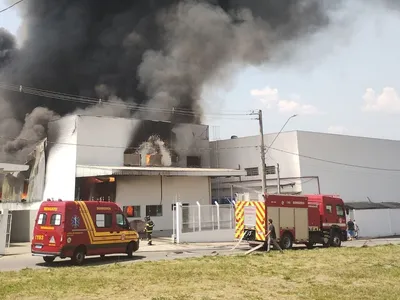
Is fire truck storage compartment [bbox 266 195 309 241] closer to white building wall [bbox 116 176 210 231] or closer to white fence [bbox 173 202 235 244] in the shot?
white fence [bbox 173 202 235 244]

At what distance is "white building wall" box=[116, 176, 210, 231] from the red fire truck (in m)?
9.68

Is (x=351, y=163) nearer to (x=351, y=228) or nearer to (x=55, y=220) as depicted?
(x=351, y=228)

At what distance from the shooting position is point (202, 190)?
101 ft

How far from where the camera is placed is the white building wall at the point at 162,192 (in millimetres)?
27328

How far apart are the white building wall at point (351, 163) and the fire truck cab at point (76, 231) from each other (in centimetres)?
2060

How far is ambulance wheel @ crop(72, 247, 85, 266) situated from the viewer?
13930mm

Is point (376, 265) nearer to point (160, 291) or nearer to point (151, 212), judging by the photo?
point (160, 291)

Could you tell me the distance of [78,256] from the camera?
1406 centimetres

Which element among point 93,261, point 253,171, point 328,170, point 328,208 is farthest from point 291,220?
point 253,171

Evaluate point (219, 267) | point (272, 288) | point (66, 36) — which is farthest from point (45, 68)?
point (272, 288)

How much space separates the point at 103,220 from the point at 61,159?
47.1ft

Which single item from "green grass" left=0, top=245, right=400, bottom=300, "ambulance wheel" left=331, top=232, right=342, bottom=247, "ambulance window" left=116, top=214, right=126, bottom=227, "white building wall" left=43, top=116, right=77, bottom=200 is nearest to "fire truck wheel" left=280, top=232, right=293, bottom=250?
"ambulance wheel" left=331, top=232, right=342, bottom=247

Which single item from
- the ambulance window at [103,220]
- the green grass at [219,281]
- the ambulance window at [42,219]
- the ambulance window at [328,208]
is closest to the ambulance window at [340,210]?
the ambulance window at [328,208]

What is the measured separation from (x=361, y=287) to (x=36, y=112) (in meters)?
31.1
